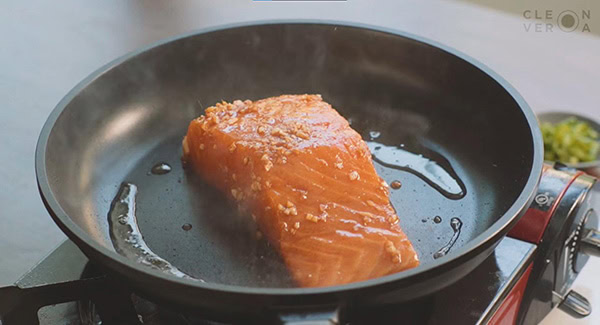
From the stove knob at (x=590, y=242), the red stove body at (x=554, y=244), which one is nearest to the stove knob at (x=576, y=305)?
the red stove body at (x=554, y=244)

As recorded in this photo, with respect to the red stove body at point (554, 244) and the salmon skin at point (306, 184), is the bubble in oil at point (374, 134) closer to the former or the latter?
the salmon skin at point (306, 184)

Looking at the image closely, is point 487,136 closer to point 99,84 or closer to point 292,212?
point 292,212

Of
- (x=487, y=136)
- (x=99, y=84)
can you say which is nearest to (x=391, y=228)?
(x=487, y=136)

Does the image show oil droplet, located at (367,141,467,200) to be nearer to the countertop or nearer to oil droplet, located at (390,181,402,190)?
oil droplet, located at (390,181,402,190)

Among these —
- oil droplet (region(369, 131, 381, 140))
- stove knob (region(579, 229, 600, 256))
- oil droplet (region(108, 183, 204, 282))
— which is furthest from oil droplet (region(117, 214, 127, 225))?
stove knob (region(579, 229, 600, 256))
